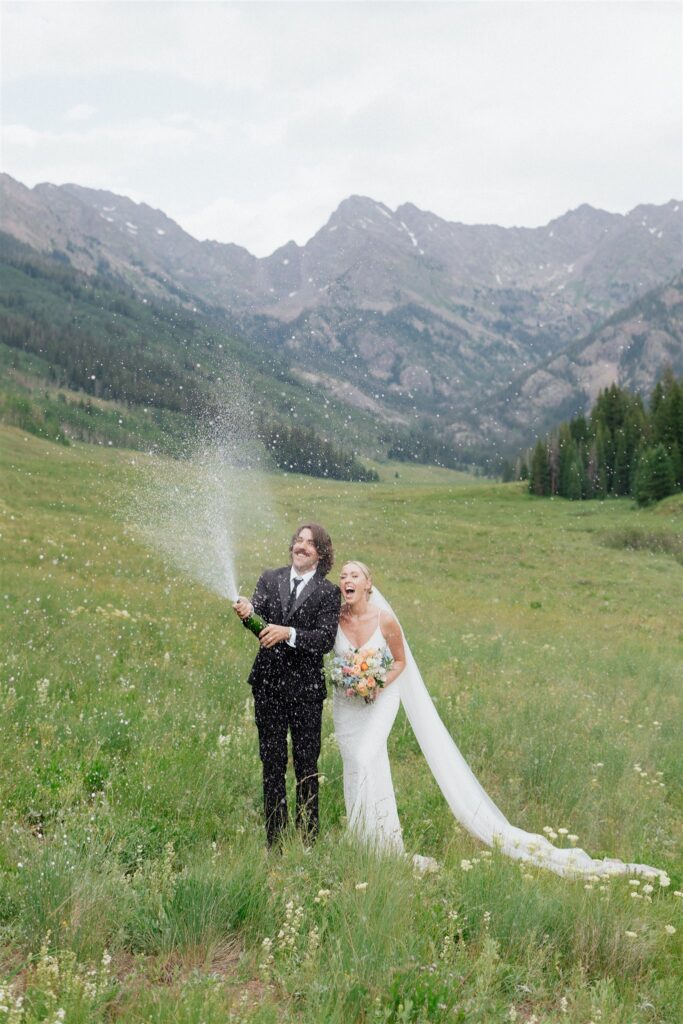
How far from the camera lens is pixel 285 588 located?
731 centimetres

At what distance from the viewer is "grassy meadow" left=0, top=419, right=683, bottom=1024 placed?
170 inches

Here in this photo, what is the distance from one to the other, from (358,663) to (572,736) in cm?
510

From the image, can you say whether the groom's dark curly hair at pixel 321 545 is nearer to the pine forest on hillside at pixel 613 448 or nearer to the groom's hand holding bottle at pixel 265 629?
the groom's hand holding bottle at pixel 265 629

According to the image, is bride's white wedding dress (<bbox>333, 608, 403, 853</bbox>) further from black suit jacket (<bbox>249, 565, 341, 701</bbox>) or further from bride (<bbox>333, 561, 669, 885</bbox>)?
black suit jacket (<bbox>249, 565, 341, 701</bbox>)

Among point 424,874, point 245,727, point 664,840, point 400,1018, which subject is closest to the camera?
point 400,1018

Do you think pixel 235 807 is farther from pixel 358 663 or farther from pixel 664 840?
pixel 664 840

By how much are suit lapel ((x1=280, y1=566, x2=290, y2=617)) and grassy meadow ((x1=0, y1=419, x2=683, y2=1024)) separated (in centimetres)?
196

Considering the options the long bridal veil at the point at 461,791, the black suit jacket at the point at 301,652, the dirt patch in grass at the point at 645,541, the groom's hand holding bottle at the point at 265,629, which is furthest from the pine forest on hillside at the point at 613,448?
the groom's hand holding bottle at the point at 265,629

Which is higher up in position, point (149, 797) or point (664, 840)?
point (149, 797)

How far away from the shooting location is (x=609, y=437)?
93812mm

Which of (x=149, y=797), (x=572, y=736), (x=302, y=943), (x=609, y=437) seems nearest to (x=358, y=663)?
(x=149, y=797)

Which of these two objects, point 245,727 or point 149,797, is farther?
point 245,727

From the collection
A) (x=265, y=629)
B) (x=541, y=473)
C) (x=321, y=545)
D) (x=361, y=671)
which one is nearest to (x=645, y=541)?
(x=541, y=473)

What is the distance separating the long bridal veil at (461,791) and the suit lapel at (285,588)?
3.41 ft
